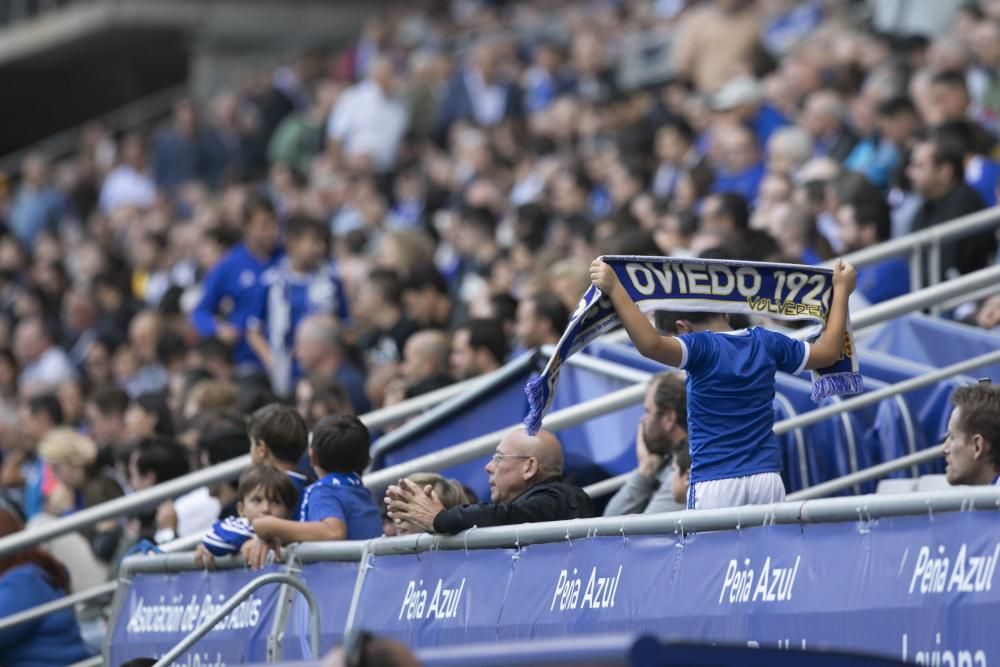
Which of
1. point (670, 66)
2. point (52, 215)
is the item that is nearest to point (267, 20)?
point (52, 215)

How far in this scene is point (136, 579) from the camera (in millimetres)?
8023

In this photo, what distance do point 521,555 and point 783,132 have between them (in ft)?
23.1

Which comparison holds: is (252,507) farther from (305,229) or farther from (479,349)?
(305,229)

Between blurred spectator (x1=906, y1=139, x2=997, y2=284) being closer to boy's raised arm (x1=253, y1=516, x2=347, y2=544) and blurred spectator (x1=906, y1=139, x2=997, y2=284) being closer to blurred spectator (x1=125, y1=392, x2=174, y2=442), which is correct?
boy's raised arm (x1=253, y1=516, x2=347, y2=544)

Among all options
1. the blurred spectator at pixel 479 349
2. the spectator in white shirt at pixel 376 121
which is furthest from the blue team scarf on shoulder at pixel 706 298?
the spectator in white shirt at pixel 376 121

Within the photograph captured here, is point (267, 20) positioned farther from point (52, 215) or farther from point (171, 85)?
point (52, 215)

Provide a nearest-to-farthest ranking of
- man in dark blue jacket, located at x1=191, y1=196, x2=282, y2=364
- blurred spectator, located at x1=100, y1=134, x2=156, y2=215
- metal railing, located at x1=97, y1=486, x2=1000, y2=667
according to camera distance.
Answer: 1. metal railing, located at x1=97, y1=486, x2=1000, y2=667
2. man in dark blue jacket, located at x1=191, y1=196, x2=282, y2=364
3. blurred spectator, located at x1=100, y1=134, x2=156, y2=215

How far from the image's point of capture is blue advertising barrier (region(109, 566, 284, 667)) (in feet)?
23.8

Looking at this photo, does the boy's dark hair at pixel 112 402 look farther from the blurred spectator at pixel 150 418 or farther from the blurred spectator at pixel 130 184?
the blurred spectator at pixel 130 184

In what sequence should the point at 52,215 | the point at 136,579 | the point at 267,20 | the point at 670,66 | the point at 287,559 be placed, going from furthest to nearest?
the point at 267,20 → the point at 52,215 → the point at 670,66 → the point at 136,579 → the point at 287,559

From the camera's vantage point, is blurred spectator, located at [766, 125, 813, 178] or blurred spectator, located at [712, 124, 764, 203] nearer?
blurred spectator, located at [766, 125, 813, 178]

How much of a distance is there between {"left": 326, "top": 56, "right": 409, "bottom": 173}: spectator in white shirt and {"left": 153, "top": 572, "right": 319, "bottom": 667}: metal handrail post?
13.4 m

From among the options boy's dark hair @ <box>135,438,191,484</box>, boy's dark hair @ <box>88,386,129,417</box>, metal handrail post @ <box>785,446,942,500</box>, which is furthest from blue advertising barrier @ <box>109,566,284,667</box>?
boy's dark hair @ <box>88,386,129,417</box>

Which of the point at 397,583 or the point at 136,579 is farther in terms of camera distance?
the point at 136,579
